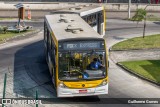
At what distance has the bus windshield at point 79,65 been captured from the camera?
19578mm

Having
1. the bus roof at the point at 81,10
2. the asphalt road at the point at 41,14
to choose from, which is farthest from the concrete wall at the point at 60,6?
the bus roof at the point at 81,10

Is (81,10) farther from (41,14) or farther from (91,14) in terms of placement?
(41,14)

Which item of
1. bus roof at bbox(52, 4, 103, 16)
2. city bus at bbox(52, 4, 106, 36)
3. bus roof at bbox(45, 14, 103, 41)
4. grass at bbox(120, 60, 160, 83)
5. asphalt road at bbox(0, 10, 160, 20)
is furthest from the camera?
asphalt road at bbox(0, 10, 160, 20)

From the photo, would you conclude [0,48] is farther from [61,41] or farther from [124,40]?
[61,41]

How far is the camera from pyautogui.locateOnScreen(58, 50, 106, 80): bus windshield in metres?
19.6

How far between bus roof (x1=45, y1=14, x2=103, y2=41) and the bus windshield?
0.95 metres

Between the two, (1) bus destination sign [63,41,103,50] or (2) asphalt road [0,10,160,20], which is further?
(2) asphalt road [0,10,160,20]

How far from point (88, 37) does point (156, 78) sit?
6.80 m

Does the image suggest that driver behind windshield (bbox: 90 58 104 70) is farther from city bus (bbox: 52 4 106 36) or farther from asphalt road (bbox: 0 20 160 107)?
city bus (bbox: 52 4 106 36)

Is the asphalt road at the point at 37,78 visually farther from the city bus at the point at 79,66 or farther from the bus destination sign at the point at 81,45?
the bus destination sign at the point at 81,45

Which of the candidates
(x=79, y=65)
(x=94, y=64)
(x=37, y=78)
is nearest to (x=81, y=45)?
(x=79, y=65)

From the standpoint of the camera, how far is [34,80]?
24.3 meters

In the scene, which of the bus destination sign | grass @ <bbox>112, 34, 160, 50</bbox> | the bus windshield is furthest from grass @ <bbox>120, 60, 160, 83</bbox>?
the bus destination sign

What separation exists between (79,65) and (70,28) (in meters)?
2.72
